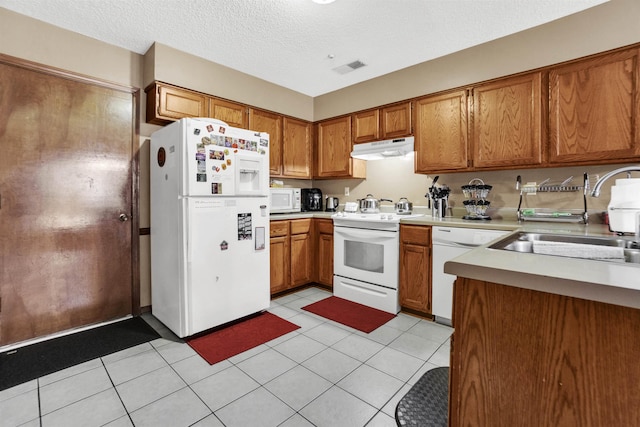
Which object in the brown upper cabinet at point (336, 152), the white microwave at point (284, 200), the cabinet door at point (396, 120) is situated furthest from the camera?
the brown upper cabinet at point (336, 152)

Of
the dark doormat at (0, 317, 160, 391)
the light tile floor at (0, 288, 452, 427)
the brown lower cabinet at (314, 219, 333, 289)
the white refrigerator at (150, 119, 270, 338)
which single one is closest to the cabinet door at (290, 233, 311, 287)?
the brown lower cabinet at (314, 219, 333, 289)

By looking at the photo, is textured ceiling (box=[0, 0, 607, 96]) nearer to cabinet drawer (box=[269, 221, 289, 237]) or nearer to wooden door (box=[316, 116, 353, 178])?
wooden door (box=[316, 116, 353, 178])

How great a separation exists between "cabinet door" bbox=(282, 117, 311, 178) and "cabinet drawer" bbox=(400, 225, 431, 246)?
5.70ft

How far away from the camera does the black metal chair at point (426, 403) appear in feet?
5.06

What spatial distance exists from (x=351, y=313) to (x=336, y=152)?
2.07m

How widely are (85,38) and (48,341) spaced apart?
102 inches

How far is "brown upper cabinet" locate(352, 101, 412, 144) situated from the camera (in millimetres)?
3279

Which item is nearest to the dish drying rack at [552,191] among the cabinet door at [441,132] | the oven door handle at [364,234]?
the cabinet door at [441,132]

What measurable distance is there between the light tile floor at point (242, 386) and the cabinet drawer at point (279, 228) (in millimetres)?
1193

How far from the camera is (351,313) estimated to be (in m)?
2.94

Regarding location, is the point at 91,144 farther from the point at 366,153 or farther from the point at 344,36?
the point at 366,153

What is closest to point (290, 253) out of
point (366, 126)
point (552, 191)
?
point (366, 126)

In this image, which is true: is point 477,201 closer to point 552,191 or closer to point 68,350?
point 552,191

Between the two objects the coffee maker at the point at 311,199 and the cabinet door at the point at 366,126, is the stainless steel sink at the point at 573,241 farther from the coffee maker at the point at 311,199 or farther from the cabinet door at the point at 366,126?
the coffee maker at the point at 311,199
